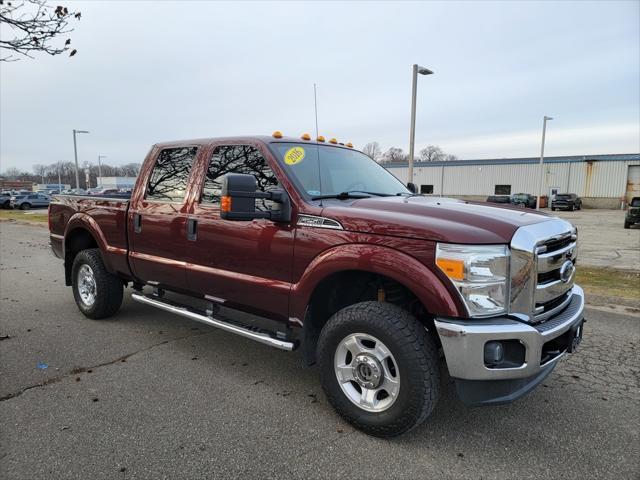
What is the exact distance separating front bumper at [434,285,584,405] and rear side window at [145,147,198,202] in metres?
2.72

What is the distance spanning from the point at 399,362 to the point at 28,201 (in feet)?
137

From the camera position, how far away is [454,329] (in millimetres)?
2562

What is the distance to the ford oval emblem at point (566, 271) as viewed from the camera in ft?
9.78

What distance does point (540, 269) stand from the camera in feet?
8.96

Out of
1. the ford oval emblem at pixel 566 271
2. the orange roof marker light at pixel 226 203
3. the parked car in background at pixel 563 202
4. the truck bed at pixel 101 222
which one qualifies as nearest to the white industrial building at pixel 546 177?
the parked car in background at pixel 563 202

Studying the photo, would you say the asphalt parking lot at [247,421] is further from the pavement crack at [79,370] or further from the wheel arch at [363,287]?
the wheel arch at [363,287]

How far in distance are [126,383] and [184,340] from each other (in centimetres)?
107

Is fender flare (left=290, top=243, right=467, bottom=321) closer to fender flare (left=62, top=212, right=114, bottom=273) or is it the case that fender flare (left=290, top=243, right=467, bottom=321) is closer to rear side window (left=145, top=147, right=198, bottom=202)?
rear side window (left=145, top=147, right=198, bottom=202)

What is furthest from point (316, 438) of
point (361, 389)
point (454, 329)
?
point (454, 329)

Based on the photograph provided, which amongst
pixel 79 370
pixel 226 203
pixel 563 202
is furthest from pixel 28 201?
pixel 563 202

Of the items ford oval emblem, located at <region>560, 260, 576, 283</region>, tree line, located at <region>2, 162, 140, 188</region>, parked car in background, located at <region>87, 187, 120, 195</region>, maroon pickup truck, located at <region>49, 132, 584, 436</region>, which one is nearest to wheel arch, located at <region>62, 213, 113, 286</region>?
maroon pickup truck, located at <region>49, 132, 584, 436</region>

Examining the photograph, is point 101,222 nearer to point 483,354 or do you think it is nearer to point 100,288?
point 100,288

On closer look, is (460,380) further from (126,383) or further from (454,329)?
(126,383)

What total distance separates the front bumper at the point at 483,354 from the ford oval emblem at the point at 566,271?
1.36ft
